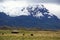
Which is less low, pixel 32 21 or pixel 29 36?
pixel 32 21

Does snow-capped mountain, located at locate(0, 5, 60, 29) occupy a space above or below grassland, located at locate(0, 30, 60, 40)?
above

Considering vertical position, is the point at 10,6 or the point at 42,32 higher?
the point at 10,6

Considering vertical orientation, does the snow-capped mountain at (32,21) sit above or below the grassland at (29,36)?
above

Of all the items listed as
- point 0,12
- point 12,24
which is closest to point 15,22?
point 12,24

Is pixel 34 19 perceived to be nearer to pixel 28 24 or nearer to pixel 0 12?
pixel 28 24

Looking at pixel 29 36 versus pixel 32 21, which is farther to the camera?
pixel 32 21

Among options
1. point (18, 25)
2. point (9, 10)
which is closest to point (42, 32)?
point (18, 25)

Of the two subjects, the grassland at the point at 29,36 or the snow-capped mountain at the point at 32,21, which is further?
the snow-capped mountain at the point at 32,21

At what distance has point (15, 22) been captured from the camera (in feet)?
64.5

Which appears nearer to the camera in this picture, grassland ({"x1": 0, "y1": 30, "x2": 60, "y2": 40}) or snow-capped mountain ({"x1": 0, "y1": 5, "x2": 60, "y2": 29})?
grassland ({"x1": 0, "y1": 30, "x2": 60, "y2": 40})

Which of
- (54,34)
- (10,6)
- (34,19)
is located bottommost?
(54,34)

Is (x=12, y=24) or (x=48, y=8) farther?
(x=12, y=24)

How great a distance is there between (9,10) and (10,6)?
0.45m

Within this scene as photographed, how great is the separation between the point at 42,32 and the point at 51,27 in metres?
1.08
